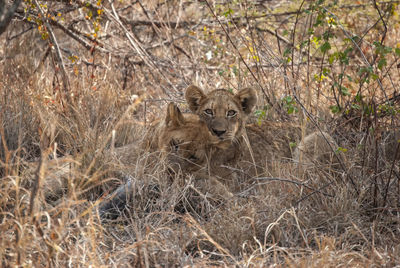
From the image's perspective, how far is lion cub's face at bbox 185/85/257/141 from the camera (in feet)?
16.6

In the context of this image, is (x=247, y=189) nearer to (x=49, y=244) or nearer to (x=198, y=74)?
(x=49, y=244)

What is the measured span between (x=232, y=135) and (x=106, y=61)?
149 inches

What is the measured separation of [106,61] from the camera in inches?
328

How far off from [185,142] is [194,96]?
572mm

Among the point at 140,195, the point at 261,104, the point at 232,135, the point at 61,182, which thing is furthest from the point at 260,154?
the point at 61,182

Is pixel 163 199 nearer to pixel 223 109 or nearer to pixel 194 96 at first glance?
pixel 223 109

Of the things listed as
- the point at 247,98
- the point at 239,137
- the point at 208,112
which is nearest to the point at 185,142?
the point at 208,112

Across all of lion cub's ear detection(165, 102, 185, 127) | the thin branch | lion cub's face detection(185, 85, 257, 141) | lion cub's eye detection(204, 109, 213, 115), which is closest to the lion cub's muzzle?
lion cub's face detection(185, 85, 257, 141)

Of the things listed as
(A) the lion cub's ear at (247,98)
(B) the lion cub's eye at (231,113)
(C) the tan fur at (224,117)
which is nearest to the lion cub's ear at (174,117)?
(C) the tan fur at (224,117)

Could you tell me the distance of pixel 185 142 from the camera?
16.5 feet

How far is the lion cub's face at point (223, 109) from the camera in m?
5.05

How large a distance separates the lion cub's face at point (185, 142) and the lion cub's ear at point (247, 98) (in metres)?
0.52

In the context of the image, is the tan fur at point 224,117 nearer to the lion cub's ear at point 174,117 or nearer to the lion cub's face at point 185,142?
the lion cub's face at point 185,142

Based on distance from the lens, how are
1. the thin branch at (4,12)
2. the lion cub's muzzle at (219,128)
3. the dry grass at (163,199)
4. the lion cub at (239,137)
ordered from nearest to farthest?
the thin branch at (4,12) → the dry grass at (163,199) → the lion cub's muzzle at (219,128) → the lion cub at (239,137)
